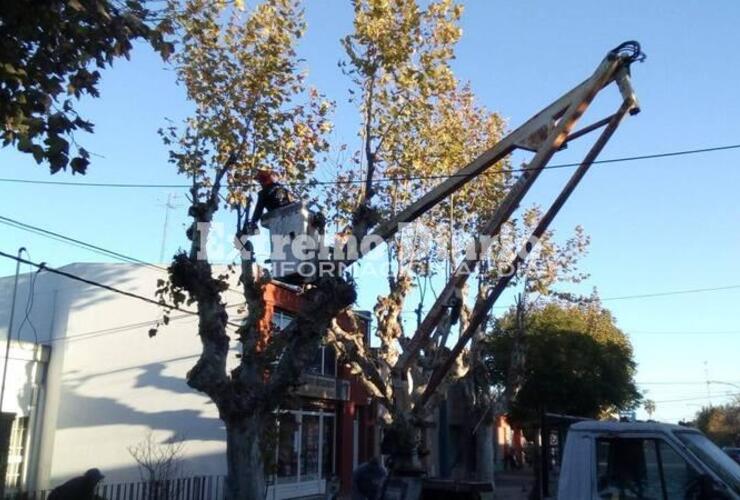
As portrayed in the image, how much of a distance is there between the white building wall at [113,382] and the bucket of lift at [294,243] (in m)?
10.5

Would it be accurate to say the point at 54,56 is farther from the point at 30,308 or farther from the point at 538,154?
the point at 30,308

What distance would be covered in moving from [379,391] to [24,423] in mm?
8556

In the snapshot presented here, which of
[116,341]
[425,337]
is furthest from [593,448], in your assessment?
[116,341]

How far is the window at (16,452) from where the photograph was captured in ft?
61.3

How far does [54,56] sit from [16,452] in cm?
1489

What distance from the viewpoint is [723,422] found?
240 feet

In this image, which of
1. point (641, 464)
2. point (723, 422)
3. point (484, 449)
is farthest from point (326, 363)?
point (723, 422)

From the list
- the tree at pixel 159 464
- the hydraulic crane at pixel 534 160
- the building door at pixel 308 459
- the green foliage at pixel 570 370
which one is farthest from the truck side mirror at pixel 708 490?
the green foliage at pixel 570 370

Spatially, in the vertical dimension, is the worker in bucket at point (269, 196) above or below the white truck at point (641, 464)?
above

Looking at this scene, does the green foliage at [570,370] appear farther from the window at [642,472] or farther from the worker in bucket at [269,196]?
the window at [642,472]

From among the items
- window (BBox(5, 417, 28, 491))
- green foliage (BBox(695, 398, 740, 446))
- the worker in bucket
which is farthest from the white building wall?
green foliage (BBox(695, 398, 740, 446))

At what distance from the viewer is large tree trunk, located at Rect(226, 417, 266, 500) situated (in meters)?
10.5

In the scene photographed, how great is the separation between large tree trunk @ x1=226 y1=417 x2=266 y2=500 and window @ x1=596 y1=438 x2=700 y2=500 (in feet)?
16.6

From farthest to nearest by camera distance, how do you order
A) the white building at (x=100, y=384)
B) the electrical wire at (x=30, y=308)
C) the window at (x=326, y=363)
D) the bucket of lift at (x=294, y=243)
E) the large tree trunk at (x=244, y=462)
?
→ the window at (x=326, y=363) < the electrical wire at (x=30, y=308) < the white building at (x=100, y=384) < the large tree trunk at (x=244, y=462) < the bucket of lift at (x=294, y=243)
